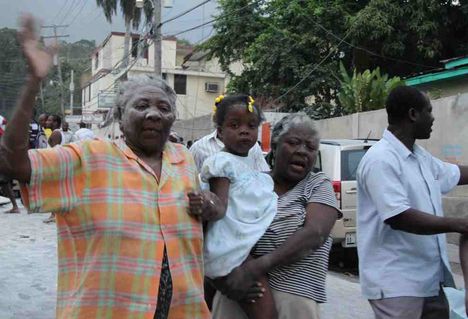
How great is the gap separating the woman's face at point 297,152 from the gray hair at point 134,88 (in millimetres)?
527

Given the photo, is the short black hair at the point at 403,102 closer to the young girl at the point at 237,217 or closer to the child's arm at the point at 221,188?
the young girl at the point at 237,217

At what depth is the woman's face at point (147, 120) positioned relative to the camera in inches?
81.6

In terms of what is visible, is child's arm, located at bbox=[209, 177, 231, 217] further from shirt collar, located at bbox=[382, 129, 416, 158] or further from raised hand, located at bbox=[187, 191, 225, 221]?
shirt collar, located at bbox=[382, 129, 416, 158]

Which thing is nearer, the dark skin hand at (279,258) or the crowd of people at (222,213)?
the crowd of people at (222,213)

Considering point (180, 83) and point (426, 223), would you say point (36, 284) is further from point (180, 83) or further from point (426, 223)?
point (180, 83)

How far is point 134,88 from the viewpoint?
2.15m

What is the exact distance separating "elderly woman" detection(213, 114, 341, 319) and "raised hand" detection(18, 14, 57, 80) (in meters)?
1.03

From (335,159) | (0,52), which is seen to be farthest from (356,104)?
(0,52)

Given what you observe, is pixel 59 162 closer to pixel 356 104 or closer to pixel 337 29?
pixel 356 104

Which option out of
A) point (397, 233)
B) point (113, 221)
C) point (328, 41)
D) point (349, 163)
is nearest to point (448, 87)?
point (328, 41)

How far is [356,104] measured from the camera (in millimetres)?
14367

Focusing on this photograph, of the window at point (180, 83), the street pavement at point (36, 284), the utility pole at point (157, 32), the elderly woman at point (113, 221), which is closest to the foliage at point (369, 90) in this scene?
the street pavement at point (36, 284)

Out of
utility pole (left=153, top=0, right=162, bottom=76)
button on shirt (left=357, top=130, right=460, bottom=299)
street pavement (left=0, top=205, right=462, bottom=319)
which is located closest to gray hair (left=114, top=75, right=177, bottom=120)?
button on shirt (left=357, top=130, right=460, bottom=299)

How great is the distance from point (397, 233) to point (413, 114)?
56cm
